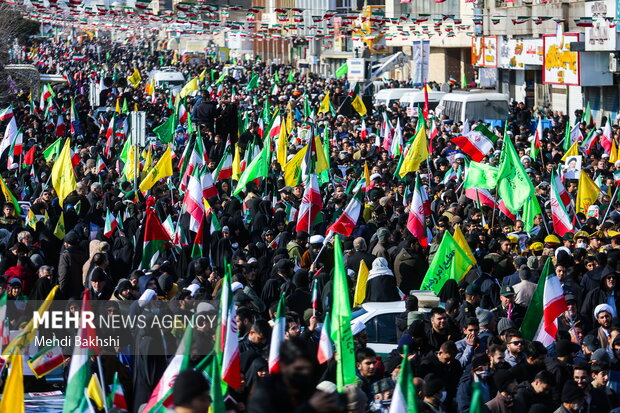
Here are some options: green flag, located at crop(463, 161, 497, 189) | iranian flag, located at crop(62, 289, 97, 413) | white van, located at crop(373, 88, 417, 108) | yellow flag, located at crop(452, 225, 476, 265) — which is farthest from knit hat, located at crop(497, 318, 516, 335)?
white van, located at crop(373, 88, 417, 108)

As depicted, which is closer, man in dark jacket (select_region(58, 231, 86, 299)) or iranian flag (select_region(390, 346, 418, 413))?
iranian flag (select_region(390, 346, 418, 413))

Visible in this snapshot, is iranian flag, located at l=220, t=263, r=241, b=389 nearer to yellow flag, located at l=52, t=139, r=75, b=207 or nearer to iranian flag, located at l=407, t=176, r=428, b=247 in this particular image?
iranian flag, located at l=407, t=176, r=428, b=247

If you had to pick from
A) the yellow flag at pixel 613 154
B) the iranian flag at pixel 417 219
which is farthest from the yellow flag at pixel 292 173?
the yellow flag at pixel 613 154

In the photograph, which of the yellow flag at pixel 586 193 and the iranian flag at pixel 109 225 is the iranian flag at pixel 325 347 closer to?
the iranian flag at pixel 109 225

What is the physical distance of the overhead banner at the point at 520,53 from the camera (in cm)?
3884

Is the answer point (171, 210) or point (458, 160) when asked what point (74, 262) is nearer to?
point (171, 210)

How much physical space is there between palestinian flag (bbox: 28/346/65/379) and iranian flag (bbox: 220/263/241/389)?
155 cm

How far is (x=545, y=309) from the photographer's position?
32.8 ft

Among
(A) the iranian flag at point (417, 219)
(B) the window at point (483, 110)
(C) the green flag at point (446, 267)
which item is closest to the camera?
(C) the green flag at point (446, 267)

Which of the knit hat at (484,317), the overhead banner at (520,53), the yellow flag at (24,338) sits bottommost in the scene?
the knit hat at (484,317)

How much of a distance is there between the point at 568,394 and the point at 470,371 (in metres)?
0.87

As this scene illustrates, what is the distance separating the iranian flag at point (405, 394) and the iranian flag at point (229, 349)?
1303mm

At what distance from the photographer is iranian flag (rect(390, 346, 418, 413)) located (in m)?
6.39

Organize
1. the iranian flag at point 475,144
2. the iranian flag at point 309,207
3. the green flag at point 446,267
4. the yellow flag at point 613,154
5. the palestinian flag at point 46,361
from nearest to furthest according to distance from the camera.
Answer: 1. the palestinian flag at point 46,361
2. the green flag at point 446,267
3. the iranian flag at point 309,207
4. the iranian flag at point 475,144
5. the yellow flag at point 613,154
